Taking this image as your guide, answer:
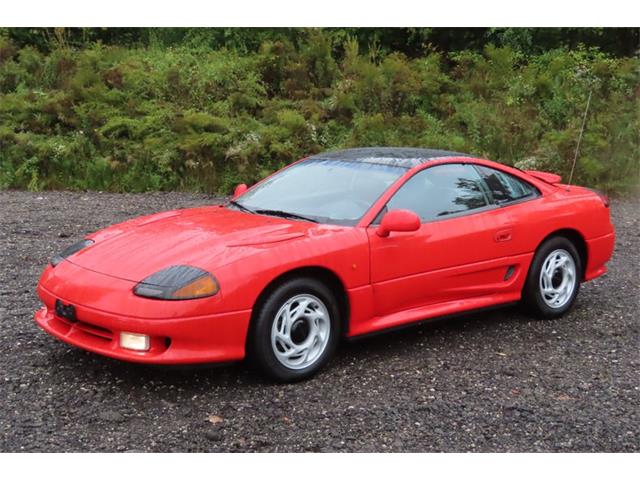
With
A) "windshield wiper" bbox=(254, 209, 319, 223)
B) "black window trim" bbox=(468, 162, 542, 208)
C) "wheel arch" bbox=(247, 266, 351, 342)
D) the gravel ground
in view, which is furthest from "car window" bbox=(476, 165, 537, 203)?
"wheel arch" bbox=(247, 266, 351, 342)

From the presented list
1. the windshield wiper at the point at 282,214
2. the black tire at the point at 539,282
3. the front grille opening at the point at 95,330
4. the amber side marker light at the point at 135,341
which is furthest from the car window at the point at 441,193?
the front grille opening at the point at 95,330

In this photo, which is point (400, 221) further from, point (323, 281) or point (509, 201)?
point (509, 201)

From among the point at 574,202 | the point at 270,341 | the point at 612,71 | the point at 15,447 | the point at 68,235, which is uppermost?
the point at 612,71

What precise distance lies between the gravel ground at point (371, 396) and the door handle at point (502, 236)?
0.72 meters

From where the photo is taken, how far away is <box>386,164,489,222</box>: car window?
523 centimetres

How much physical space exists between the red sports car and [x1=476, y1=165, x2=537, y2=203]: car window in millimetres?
13

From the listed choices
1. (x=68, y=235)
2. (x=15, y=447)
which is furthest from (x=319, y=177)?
(x=68, y=235)

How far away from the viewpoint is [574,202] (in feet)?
20.5

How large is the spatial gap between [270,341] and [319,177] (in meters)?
1.60

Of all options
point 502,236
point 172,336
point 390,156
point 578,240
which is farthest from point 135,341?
point 578,240

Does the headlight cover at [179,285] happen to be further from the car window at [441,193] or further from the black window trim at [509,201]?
the black window trim at [509,201]

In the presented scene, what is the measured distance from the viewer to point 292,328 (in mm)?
4496

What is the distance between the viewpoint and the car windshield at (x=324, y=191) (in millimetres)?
5107
